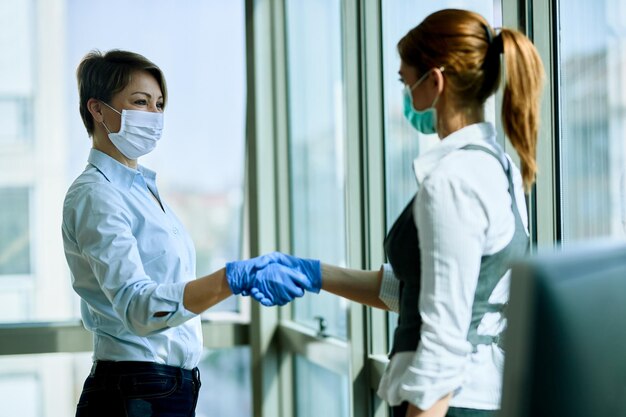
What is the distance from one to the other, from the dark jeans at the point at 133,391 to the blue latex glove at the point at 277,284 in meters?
0.30

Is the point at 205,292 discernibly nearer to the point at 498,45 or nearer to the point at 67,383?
the point at 498,45

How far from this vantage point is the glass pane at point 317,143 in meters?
2.90

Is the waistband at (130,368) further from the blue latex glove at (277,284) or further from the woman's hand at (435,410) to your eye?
the woman's hand at (435,410)

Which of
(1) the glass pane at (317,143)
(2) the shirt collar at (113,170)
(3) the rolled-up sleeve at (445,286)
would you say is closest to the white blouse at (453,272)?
(3) the rolled-up sleeve at (445,286)

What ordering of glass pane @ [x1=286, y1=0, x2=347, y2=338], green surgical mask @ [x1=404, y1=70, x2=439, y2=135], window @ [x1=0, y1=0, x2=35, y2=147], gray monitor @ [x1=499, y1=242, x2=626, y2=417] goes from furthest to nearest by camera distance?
window @ [x1=0, y1=0, x2=35, y2=147]
glass pane @ [x1=286, y1=0, x2=347, y2=338]
green surgical mask @ [x1=404, y1=70, x2=439, y2=135]
gray monitor @ [x1=499, y1=242, x2=626, y2=417]

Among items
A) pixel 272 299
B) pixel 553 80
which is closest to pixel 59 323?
pixel 272 299

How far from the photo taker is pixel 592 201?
5.02 ft

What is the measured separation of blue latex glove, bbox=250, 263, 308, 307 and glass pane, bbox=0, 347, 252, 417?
74.2 inches

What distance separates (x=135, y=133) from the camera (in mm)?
1965

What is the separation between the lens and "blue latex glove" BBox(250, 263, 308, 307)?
170 centimetres

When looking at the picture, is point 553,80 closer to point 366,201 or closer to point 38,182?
point 366,201

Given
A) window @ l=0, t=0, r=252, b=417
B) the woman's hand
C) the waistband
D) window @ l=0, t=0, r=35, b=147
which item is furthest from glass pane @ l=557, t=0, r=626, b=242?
window @ l=0, t=0, r=35, b=147

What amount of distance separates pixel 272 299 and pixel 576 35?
0.86 m

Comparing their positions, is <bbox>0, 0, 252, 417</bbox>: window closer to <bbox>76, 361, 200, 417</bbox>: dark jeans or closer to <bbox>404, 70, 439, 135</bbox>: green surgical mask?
<bbox>76, 361, 200, 417</bbox>: dark jeans
